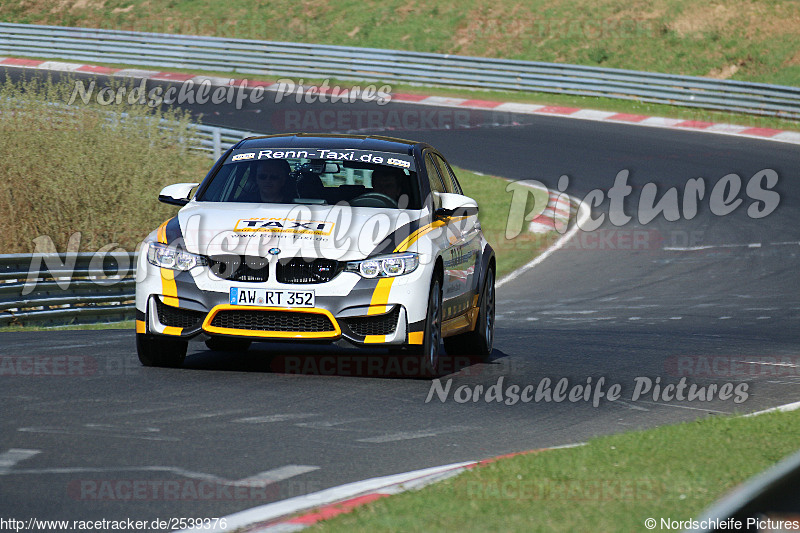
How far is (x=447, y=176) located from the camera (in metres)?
10.9

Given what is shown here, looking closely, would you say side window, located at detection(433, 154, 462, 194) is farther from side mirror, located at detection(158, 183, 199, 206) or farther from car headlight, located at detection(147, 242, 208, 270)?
car headlight, located at detection(147, 242, 208, 270)

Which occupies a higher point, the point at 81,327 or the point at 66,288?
the point at 66,288

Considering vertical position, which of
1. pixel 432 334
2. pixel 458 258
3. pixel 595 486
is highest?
pixel 458 258

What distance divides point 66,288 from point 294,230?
592cm

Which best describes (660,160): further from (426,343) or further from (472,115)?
(426,343)

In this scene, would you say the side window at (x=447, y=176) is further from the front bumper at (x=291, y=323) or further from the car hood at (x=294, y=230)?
the front bumper at (x=291, y=323)

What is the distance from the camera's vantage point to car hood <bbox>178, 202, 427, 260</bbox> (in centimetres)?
827

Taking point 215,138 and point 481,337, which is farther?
point 215,138

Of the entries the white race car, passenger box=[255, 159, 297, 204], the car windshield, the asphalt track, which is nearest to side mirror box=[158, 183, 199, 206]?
the white race car

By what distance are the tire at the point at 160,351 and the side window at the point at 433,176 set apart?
2.44 m

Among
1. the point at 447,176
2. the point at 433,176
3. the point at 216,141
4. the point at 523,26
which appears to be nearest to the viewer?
the point at 433,176

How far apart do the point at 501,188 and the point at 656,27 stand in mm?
18361

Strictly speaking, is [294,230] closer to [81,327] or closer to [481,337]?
[481,337]

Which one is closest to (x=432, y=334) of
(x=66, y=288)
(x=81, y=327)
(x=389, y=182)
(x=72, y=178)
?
(x=389, y=182)
